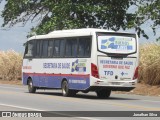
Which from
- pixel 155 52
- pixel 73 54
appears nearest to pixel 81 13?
pixel 155 52

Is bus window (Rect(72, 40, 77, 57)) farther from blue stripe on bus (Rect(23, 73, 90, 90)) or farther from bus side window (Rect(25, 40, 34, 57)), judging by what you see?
bus side window (Rect(25, 40, 34, 57))

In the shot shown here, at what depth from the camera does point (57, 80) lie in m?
28.3

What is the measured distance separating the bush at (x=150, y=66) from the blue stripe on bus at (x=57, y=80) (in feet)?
20.7

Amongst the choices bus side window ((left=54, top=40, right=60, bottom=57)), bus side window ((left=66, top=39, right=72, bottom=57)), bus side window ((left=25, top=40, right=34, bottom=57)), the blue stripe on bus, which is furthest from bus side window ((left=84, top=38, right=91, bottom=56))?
bus side window ((left=25, top=40, right=34, bottom=57))

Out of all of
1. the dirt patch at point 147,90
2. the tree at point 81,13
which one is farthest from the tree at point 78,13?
the dirt patch at point 147,90

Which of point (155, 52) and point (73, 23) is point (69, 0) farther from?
point (155, 52)

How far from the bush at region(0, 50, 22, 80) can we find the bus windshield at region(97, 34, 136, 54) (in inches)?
828

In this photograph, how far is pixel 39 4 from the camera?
155 feet

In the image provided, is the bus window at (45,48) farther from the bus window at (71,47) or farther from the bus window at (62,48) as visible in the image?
the bus window at (71,47)

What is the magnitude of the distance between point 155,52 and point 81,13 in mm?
10247

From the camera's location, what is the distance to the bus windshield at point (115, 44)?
26016 mm

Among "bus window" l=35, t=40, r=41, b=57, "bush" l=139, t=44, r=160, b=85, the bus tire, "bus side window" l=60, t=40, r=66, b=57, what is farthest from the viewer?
"bush" l=139, t=44, r=160, b=85

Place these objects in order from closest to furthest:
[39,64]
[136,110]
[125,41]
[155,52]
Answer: [136,110] < [125,41] < [39,64] < [155,52]

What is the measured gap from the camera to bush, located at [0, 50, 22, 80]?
4666cm
